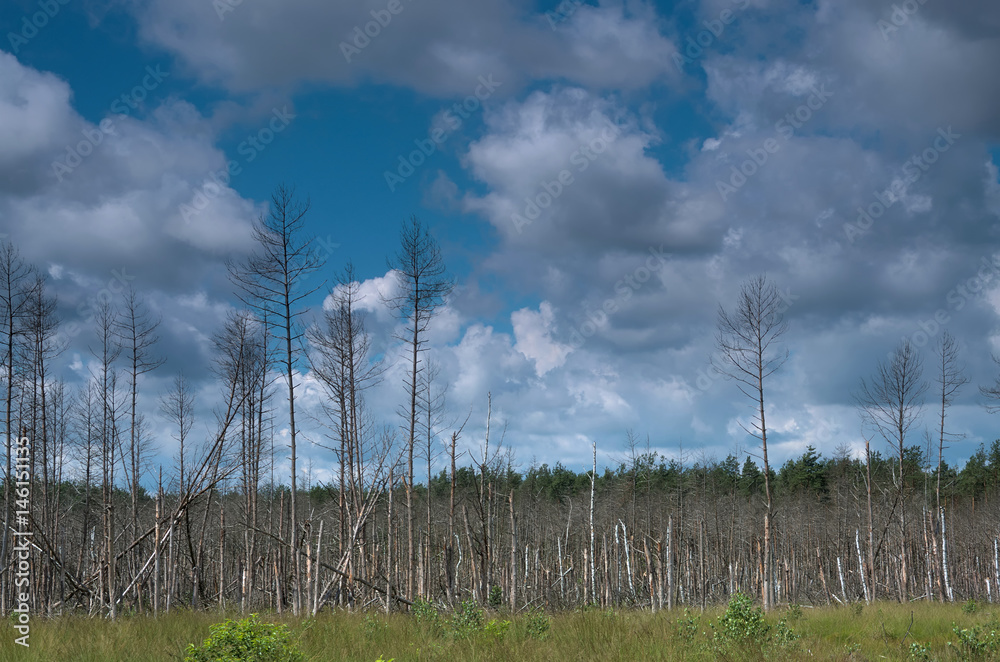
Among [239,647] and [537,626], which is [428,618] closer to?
[537,626]

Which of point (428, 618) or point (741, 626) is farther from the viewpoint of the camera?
point (428, 618)

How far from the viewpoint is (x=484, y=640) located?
9.88m

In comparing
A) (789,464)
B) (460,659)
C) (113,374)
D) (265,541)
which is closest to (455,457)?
(460,659)

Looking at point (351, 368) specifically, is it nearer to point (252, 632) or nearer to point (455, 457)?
point (455, 457)

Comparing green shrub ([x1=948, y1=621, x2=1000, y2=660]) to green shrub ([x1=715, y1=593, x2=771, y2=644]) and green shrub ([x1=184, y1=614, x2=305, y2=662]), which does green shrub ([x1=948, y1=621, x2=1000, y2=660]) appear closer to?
green shrub ([x1=715, y1=593, x2=771, y2=644])

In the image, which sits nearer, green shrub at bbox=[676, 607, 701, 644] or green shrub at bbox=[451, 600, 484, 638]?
green shrub at bbox=[676, 607, 701, 644]

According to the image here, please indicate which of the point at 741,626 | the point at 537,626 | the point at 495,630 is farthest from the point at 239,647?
the point at 741,626

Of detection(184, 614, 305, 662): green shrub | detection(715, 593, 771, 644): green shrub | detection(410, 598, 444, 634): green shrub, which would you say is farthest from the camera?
detection(410, 598, 444, 634): green shrub

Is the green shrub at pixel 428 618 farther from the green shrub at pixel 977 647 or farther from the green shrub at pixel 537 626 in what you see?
the green shrub at pixel 977 647

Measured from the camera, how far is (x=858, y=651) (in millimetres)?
10469

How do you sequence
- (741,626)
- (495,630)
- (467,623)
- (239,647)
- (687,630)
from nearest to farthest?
1. (239,647)
2. (741,626)
3. (495,630)
4. (687,630)
5. (467,623)

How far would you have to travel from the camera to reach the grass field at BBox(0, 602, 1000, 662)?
27.5 feet

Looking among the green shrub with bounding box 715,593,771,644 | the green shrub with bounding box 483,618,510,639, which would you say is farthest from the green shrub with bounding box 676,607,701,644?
the green shrub with bounding box 483,618,510,639

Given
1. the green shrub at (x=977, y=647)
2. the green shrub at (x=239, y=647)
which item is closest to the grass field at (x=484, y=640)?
the green shrub at (x=977, y=647)
